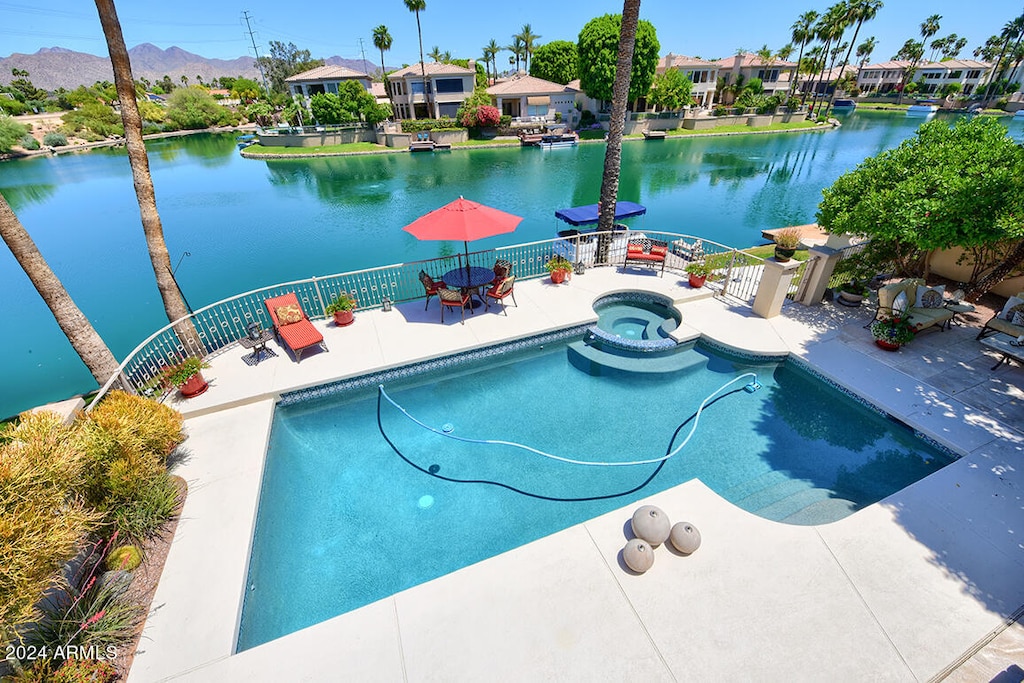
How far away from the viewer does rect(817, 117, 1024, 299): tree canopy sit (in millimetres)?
7180

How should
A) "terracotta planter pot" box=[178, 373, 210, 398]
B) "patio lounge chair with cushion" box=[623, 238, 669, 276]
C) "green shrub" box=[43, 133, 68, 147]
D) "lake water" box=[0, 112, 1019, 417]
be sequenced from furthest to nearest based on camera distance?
"green shrub" box=[43, 133, 68, 147]
"lake water" box=[0, 112, 1019, 417]
"patio lounge chair with cushion" box=[623, 238, 669, 276]
"terracotta planter pot" box=[178, 373, 210, 398]

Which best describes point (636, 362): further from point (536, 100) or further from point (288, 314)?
point (536, 100)

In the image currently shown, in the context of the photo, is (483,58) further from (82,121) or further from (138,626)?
(138,626)

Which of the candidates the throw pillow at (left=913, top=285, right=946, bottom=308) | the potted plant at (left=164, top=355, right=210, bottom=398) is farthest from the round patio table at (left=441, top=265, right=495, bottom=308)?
the throw pillow at (left=913, top=285, right=946, bottom=308)

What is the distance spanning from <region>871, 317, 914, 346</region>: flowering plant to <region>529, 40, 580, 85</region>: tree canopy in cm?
5942

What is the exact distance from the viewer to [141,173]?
7867 mm

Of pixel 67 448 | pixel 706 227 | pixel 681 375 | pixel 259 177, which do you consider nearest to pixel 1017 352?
pixel 681 375

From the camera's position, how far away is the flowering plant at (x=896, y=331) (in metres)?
8.34

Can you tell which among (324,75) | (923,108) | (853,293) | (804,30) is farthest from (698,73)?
(853,293)

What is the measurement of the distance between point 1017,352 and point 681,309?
5.76 m

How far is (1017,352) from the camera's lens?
740cm

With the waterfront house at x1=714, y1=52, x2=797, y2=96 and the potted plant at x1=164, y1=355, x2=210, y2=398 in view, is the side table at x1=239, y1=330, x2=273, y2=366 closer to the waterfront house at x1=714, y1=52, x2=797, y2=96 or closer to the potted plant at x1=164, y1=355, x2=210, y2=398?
the potted plant at x1=164, y1=355, x2=210, y2=398

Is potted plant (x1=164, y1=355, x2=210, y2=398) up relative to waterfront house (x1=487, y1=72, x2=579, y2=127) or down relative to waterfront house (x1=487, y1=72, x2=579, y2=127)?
down

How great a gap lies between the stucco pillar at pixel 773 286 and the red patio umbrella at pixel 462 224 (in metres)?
5.90
